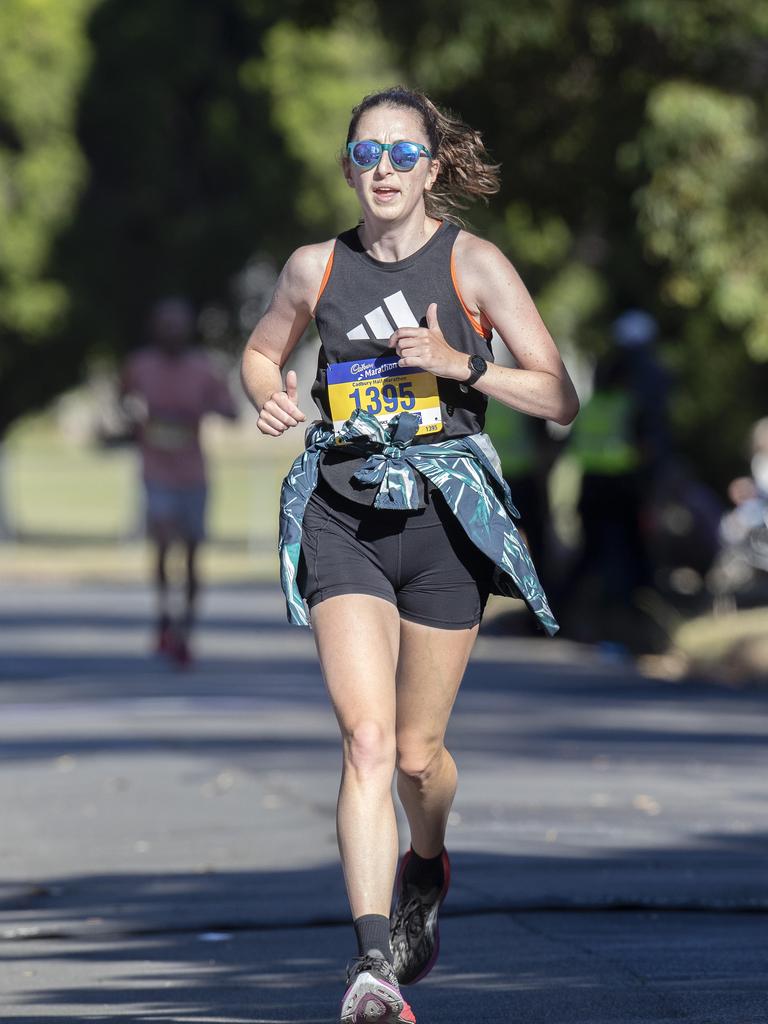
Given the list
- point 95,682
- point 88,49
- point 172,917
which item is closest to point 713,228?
point 95,682

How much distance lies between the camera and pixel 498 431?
642 inches

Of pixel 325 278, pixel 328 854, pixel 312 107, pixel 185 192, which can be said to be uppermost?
pixel 312 107

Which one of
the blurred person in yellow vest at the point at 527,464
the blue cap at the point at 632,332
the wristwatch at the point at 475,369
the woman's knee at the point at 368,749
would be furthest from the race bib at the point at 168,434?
the woman's knee at the point at 368,749

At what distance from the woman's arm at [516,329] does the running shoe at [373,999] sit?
1318 mm

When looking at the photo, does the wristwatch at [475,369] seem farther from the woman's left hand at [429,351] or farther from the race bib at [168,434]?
the race bib at [168,434]

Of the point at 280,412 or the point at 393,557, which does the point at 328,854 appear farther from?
the point at 280,412

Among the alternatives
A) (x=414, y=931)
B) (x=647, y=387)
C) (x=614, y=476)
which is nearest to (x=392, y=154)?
(x=414, y=931)

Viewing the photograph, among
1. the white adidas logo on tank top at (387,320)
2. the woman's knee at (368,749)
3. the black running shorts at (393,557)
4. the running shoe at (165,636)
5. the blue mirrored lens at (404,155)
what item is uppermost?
the blue mirrored lens at (404,155)

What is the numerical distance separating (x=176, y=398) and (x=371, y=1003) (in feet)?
31.4

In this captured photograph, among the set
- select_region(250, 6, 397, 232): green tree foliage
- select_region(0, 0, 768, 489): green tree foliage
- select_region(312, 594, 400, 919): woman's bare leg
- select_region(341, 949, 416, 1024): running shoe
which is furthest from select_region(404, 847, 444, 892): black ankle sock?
select_region(250, 6, 397, 232): green tree foliage

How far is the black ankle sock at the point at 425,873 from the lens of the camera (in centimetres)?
586

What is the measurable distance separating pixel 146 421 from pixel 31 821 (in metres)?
5.83

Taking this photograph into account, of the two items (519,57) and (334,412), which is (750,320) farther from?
(334,412)

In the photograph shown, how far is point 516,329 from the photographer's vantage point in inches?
219
